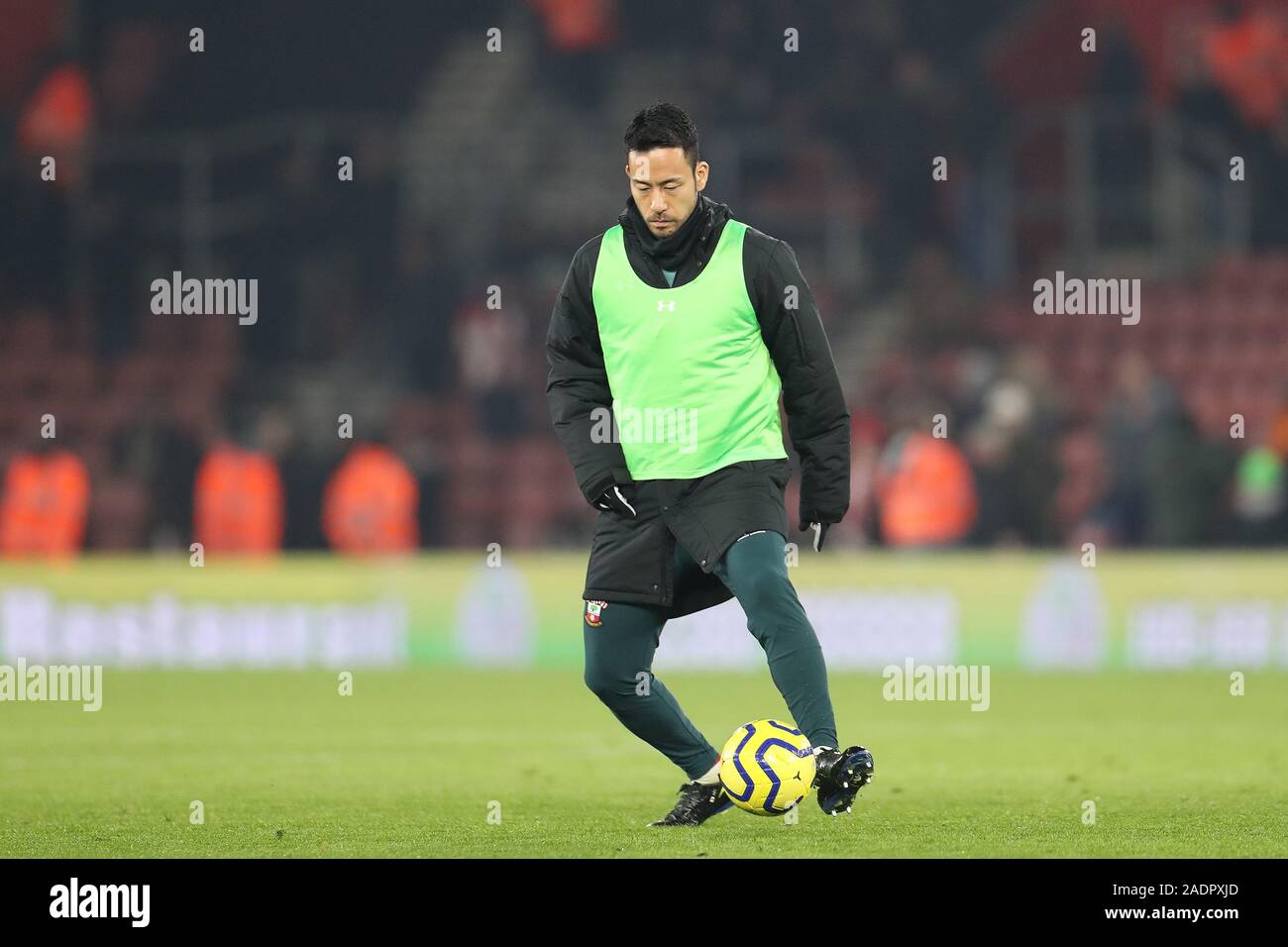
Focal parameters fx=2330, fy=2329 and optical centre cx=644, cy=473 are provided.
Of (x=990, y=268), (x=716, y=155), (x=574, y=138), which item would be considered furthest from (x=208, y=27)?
(x=990, y=268)

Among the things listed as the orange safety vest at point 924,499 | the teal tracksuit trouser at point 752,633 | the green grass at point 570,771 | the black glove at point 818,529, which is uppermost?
the orange safety vest at point 924,499

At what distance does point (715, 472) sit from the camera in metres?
6.83

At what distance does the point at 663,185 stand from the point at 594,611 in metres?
1.29

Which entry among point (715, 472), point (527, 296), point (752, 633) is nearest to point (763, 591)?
point (752, 633)

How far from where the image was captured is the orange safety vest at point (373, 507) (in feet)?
57.9

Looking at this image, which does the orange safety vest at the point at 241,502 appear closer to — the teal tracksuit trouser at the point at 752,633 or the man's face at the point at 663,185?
the teal tracksuit trouser at the point at 752,633

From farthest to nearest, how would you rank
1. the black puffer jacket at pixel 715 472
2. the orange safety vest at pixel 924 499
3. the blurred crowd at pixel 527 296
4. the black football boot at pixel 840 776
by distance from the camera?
the blurred crowd at pixel 527 296 → the orange safety vest at pixel 924 499 → the black puffer jacket at pixel 715 472 → the black football boot at pixel 840 776

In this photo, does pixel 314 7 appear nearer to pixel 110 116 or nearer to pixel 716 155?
pixel 110 116

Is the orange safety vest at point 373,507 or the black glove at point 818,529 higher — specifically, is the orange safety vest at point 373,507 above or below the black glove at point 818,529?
above

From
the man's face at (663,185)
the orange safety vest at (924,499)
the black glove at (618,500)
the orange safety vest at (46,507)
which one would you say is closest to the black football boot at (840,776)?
the black glove at (618,500)

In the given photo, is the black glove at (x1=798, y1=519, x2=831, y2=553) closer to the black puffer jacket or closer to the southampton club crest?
the black puffer jacket

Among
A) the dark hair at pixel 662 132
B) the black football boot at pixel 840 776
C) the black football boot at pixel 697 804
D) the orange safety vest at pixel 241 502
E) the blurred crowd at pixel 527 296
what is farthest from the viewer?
the blurred crowd at pixel 527 296

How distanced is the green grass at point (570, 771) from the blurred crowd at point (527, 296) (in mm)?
3297
